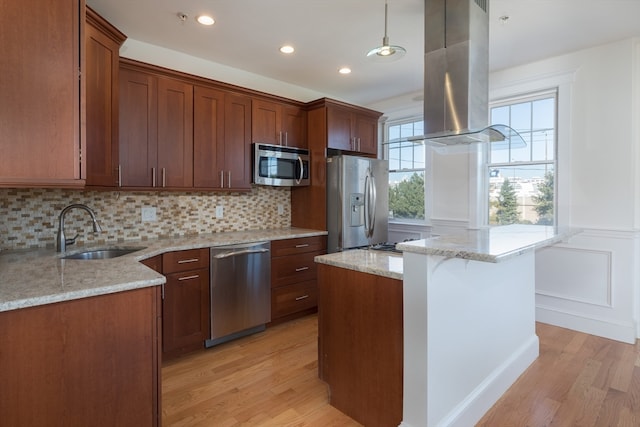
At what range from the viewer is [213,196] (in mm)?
3500

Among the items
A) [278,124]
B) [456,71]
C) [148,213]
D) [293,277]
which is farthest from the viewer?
[278,124]

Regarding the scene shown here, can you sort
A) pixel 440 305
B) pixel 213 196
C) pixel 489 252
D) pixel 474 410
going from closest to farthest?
pixel 489 252 → pixel 440 305 → pixel 474 410 → pixel 213 196

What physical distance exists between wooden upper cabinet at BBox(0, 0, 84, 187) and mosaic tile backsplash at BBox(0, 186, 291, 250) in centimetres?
125

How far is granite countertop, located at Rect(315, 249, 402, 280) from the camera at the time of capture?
1778 millimetres

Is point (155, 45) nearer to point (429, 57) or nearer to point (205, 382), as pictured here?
point (429, 57)

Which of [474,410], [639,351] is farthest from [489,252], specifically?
[639,351]

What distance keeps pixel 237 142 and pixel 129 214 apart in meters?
1.17

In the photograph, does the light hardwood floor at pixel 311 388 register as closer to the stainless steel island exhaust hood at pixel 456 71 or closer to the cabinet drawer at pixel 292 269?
the cabinet drawer at pixel 292 269

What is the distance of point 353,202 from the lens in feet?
12.3

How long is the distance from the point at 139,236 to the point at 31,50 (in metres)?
1.83

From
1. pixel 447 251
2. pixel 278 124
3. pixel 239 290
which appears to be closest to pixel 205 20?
pixel 278 124

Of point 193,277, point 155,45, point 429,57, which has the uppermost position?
point 155,45

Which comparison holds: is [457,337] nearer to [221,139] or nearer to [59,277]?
[59,277]

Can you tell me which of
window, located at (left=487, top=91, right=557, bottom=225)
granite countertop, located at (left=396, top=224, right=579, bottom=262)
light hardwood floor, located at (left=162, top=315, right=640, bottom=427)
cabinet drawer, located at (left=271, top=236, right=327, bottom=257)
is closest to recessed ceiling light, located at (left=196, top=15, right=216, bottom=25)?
cabinet drawer, located at (left=271, top=236, right=327, bottom=257)
